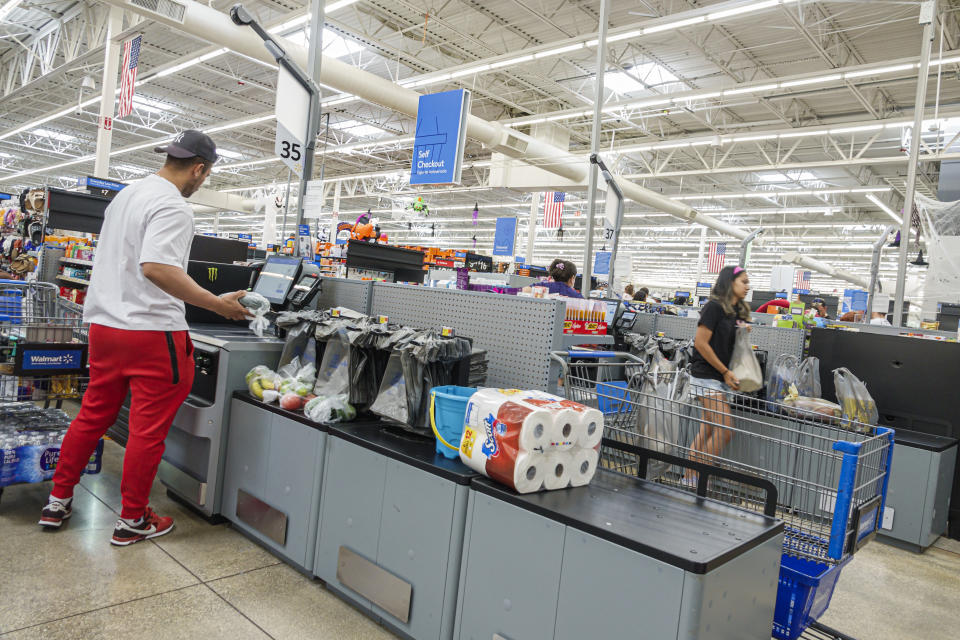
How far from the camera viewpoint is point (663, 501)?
191cm

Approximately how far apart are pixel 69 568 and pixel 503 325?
196 centimetres

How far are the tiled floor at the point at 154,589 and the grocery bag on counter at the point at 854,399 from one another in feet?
9.74

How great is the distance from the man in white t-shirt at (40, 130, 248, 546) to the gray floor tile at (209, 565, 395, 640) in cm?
62

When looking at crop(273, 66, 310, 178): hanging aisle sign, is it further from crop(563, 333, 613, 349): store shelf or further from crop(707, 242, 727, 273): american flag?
crop(707, 242, 727, 273): american flag

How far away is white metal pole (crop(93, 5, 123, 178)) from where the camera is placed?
9.38 meters

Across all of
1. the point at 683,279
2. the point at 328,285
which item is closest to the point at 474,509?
the point at 328,285

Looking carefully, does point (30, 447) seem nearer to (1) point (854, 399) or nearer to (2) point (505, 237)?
(1) point (854, 399)

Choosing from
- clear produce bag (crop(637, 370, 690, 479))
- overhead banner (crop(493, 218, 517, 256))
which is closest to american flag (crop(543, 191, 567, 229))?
overhead banner (crop(493, 218, 517, 256))

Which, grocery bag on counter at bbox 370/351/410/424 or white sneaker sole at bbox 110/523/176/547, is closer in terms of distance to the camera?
grocery bag on counter at bbox 370/351/410/424

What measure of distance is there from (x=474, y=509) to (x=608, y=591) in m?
0.49

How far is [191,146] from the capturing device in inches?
101

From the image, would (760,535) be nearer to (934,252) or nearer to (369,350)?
(369,350)

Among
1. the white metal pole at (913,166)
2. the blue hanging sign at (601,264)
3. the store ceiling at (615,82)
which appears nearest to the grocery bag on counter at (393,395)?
the white metal pole at (913,166)

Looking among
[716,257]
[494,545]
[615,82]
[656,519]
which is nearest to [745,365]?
[656,519]
